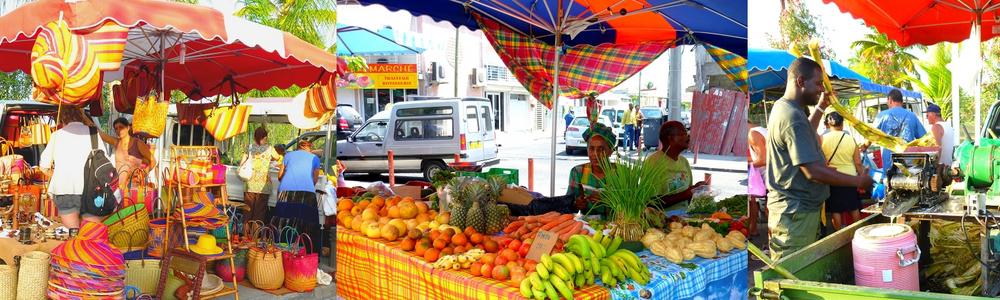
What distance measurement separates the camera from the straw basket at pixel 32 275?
141 inches

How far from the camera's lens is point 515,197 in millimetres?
4430

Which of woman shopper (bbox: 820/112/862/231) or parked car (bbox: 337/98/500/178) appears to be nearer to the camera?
woman shopper (bbox: 820/112/862/231)

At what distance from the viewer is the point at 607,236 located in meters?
3.46

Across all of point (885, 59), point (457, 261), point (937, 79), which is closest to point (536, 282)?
point (457, 261)

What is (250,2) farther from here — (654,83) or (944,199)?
(944,199)

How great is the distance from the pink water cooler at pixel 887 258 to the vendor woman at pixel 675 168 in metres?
1.56

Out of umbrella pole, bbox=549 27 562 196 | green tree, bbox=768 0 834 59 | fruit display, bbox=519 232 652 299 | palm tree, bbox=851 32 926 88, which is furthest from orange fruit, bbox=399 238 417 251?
palm tree, bbox=851 32 926 88

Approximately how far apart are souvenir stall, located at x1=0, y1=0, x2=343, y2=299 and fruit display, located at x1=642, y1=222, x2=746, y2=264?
1.92 metres

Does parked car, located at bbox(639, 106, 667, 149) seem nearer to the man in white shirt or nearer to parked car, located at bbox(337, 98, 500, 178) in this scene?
parked car, located at bbox(337, 98, 500, 178)

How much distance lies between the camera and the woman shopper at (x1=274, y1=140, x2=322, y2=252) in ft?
13.6

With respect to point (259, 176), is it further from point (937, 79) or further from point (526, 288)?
point (937, 79)

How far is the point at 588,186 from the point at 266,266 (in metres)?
1.99

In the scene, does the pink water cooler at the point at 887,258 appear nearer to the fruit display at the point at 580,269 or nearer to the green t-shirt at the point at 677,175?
→ the fruit display at the point at 580,269

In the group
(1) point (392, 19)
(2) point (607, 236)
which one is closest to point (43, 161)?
(1) point (392, 19)
